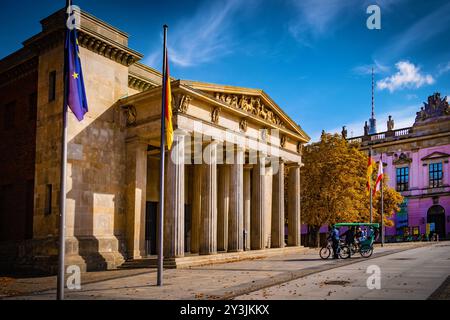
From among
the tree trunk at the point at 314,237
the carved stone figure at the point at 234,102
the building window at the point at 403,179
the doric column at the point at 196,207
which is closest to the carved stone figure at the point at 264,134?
the carved stone figure at the point at 234,102

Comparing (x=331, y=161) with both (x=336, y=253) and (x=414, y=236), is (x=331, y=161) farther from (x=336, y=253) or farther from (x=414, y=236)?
(x=414, y=236)

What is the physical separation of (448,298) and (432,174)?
5652cm

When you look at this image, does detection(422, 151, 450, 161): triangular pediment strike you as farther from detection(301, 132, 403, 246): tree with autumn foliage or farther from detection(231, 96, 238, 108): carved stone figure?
detection(231, 96, 238, 108): carved stone figure

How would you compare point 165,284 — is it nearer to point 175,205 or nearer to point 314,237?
point 175,205

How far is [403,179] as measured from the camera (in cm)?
6675

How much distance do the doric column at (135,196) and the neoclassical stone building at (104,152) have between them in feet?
0.20

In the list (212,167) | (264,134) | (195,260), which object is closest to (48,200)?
(195,260)

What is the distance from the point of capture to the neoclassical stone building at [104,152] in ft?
78.7

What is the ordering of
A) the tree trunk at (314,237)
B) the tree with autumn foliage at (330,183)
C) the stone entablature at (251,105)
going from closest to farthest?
the stone entablature at (251,105) → the tree with autumn foliage at (330,183) → the tree trunk at (314,237)

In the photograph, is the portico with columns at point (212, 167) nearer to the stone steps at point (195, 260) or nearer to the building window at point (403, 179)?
the stone steps at point (195, 260)

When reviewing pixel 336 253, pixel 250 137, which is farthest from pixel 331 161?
pixel 336 253

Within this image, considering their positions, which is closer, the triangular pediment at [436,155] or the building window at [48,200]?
the building window at [48,200]

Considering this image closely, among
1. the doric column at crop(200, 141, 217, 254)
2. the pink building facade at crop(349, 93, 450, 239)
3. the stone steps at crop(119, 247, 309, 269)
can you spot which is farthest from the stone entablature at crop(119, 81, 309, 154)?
the pink building facade at crop(349, 93, 450, 239)

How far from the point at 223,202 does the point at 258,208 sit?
109 inches
